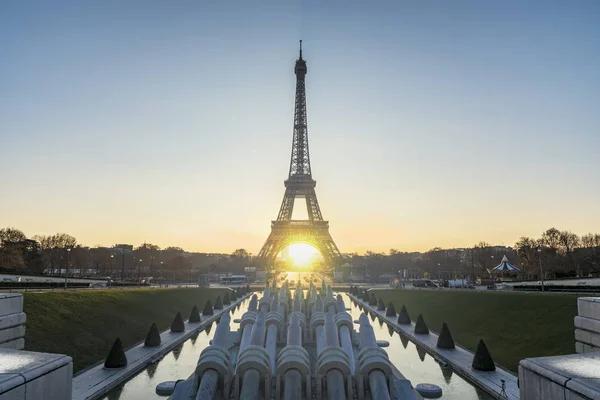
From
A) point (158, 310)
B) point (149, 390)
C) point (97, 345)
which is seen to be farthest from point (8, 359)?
point (158, 310)

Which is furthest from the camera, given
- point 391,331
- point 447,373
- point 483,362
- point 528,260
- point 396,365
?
point 528,260

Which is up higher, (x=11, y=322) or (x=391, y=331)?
(x=11, y=322)

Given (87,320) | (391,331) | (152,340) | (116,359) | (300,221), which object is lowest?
(391,331)

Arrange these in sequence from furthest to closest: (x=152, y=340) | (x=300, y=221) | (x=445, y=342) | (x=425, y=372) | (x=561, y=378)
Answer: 1. (x=300, y=221)
2. (x=152, y=340)
3. (x=445, y=342)
4. (x=425, y=372)
5. (x=561, y=378)

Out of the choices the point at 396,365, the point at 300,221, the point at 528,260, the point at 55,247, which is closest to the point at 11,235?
the point at 55,247

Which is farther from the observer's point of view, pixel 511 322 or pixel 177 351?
pixel 511 322

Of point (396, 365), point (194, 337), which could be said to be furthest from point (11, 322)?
point (194, 337)

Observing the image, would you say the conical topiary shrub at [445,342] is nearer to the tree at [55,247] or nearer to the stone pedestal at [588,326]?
the stone pedestal at [588,326]

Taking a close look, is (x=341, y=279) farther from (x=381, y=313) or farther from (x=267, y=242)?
(x=381, y=313)

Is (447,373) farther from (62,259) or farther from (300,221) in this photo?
(62,259)
